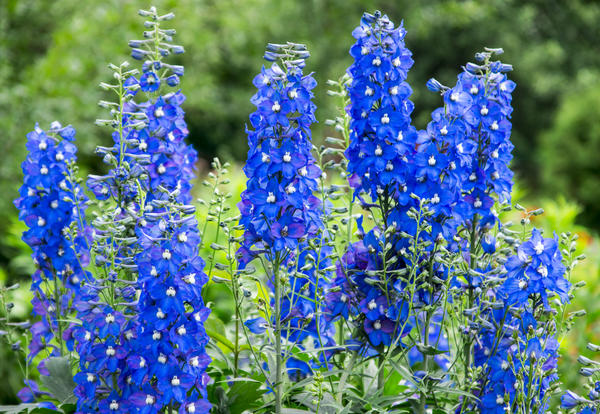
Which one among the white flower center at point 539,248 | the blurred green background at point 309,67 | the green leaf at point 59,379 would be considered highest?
the blurred green background at point 309,67

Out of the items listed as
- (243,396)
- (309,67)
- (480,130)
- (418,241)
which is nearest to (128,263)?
(243,396)

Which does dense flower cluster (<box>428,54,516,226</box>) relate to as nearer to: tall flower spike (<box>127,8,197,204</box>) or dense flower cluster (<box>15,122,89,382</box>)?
tall flower spike (<box>127,8,197,204</box>)

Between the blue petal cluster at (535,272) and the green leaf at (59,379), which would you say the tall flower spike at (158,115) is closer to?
the green leaf at (59,379)

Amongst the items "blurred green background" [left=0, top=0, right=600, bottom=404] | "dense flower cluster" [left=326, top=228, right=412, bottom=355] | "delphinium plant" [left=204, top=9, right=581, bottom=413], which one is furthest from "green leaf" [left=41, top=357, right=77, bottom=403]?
"blurred green background" [left=0, top=0, right=600, bottom=404]

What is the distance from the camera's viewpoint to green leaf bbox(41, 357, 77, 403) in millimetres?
2867

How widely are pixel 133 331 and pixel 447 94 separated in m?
1.52

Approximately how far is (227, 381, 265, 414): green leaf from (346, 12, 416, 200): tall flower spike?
968 millimetres

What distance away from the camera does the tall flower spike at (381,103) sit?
2.55 metres

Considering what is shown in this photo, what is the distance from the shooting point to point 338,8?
10.3 meters

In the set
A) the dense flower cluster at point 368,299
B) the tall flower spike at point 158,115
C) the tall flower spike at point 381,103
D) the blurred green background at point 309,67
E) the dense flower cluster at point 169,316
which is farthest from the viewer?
the blurred green background at point 309,67

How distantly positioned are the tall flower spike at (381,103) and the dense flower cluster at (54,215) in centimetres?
126

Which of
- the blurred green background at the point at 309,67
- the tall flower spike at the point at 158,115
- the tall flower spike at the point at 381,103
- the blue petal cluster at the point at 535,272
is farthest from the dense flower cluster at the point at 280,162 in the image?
the blurred green background at the point at 309,67

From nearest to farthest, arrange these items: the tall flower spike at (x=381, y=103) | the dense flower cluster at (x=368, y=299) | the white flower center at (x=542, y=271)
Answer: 1. the white flower center at (x=542, y=271)
2. the tall flower spike at (x=381, y=103)
3. the dense flower cluster at (x=368, y=299)

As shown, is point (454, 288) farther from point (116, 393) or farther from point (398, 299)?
point (116, 393)
